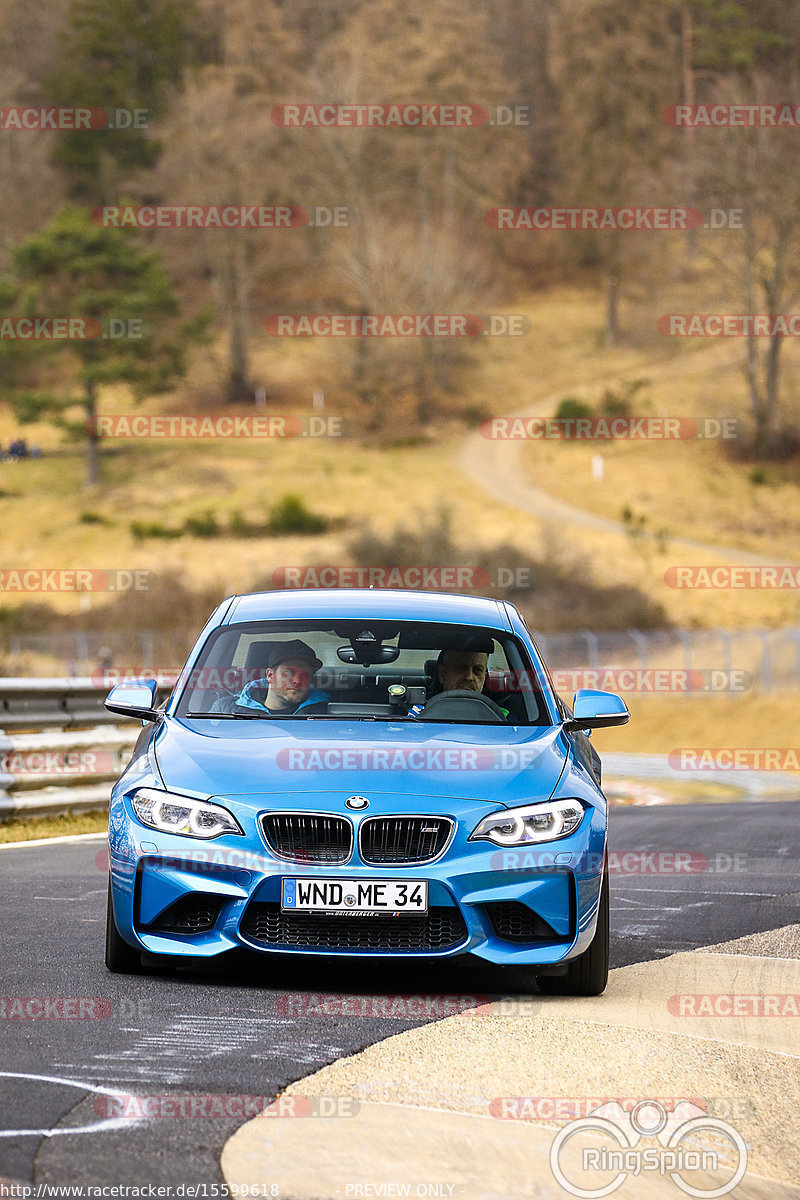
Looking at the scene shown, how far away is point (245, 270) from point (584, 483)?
30.3m

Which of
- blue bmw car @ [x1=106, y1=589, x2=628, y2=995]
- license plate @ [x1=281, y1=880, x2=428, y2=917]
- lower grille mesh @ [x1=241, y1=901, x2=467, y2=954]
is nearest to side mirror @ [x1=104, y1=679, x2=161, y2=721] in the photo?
blue bmw car @ [x1=106, y1=589, x2=628, y2=995]

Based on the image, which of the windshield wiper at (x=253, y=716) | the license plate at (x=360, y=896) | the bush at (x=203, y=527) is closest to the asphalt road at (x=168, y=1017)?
the license plate at (x=360, y=896)

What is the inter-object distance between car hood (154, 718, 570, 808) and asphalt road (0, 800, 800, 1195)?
2.18 feet

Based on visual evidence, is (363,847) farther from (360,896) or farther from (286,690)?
(286,690)

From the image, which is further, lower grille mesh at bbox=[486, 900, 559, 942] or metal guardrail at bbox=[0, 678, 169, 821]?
metal guardrail at bbox=[0, 678, 169, 821]

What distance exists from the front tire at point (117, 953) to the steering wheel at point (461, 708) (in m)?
1.54

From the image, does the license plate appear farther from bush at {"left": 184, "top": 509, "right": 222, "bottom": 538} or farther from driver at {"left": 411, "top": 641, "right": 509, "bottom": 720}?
bush at {"left": 184, "top": 509, "right": 222, "bottom": 538}

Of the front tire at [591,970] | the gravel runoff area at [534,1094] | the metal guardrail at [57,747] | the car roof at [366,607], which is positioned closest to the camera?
the gravel runoff area at [534,1094]

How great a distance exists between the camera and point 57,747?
13562 mm

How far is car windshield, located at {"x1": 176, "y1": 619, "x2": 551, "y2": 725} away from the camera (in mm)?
7613

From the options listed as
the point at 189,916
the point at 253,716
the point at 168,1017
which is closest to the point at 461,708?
the point at 253,716

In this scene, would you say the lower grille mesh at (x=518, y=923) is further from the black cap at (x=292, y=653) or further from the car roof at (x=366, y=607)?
the car roof at (x=366, y=607)

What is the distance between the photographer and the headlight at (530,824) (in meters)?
6.53

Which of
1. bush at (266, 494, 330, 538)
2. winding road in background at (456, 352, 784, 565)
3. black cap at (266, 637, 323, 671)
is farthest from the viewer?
bush at (266, 494, 330, 538)
